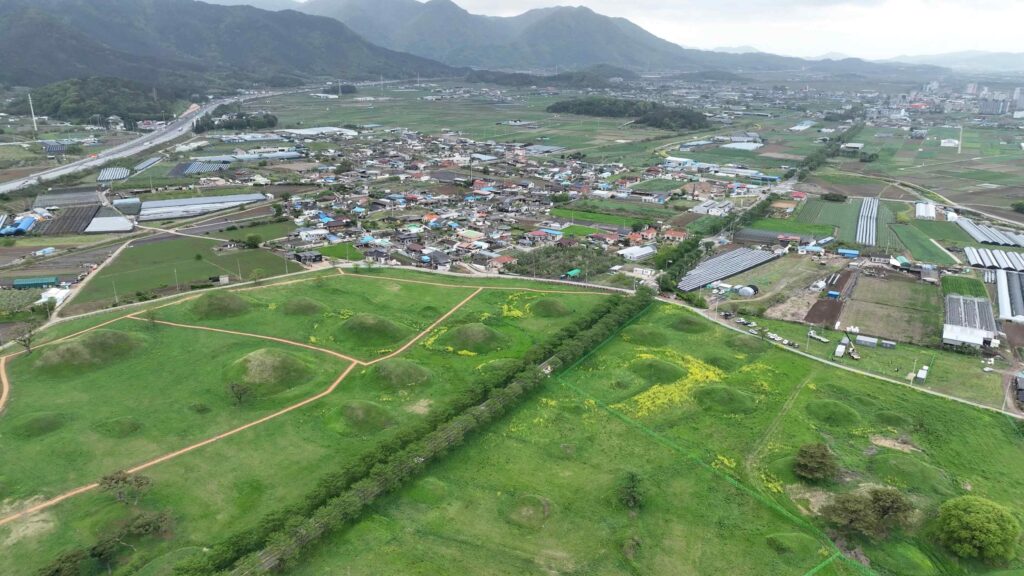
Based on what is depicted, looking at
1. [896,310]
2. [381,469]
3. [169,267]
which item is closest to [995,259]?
[896,310]

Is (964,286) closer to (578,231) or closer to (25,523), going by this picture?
(578,231)

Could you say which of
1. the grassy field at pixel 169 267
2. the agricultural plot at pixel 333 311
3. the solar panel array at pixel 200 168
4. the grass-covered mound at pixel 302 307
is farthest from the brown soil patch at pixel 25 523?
the solar panel array at pixel 200 168

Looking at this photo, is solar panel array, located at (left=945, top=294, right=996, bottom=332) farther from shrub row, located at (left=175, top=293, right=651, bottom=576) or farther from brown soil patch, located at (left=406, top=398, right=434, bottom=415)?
brown soil patch, located at (left=406, top=398, right=434, bottom=415)

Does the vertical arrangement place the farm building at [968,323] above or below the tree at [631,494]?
above

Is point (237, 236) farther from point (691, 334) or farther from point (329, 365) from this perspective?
point (691, 334)

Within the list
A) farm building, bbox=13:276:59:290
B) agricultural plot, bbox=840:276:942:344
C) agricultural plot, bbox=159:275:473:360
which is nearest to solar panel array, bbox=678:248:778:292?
agricultural plot, bbox=840:276:942:344

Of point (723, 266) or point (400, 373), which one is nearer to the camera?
point (400, 373)

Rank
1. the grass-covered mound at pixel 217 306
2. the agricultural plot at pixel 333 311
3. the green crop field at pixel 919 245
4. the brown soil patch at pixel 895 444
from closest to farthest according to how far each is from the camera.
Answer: the brown soil patch at pixel 895 444 < the agricultural plot at pixel 333 311 < the grass-covered mound at pixel 217 306 < the green crop field at pixel 919 245

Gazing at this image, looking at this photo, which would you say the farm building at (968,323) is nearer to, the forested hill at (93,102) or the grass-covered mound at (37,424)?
the grass-covered mound at (37,424)

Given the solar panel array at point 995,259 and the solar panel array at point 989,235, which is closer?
the solar panel array at point 995,259
